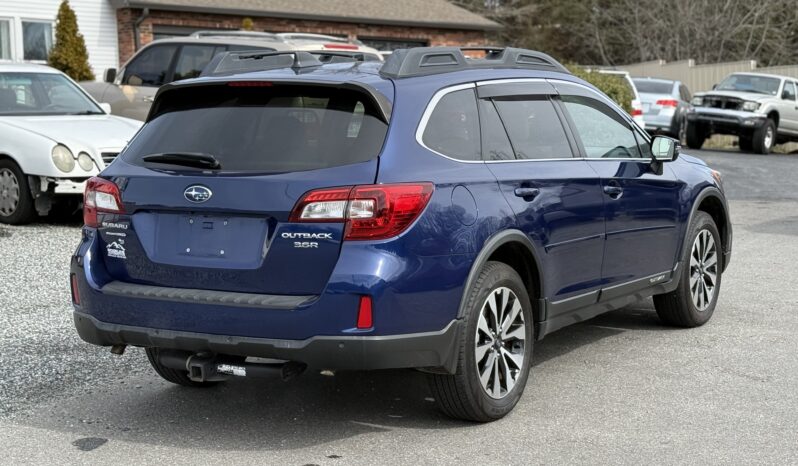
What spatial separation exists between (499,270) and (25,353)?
125 inches

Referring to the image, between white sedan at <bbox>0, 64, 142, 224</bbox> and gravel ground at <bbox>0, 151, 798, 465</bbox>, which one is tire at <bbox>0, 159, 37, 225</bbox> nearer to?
white sedan at <bbox>0, 64, 142, 224</bbox>

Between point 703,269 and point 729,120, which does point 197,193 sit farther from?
point 729,120

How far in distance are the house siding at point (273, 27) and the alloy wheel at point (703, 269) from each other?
2093 cm

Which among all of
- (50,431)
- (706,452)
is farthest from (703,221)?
(50,431)

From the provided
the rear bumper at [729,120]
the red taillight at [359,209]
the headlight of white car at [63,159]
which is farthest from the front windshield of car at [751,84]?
the red taillight at [359,209]

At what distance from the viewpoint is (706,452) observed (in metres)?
5.05

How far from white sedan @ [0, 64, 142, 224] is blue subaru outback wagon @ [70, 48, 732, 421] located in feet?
20.7

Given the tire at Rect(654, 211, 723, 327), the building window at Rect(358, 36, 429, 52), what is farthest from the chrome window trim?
the building window at Rect(358, 36, 429, 52)

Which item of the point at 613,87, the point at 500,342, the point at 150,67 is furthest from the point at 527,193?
the point at 613,87

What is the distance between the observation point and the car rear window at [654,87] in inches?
1140

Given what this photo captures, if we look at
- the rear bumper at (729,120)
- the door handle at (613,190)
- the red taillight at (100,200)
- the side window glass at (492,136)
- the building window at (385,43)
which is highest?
the side window glass at (492,136)

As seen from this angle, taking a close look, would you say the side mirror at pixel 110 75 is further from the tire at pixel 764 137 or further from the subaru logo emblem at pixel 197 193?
the tire at pixel 764 137

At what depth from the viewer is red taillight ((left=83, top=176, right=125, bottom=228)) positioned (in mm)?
5367

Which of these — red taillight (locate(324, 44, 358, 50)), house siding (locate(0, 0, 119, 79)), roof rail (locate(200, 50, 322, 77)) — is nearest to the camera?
roof rail (locate(200, 50, 322, 77))
